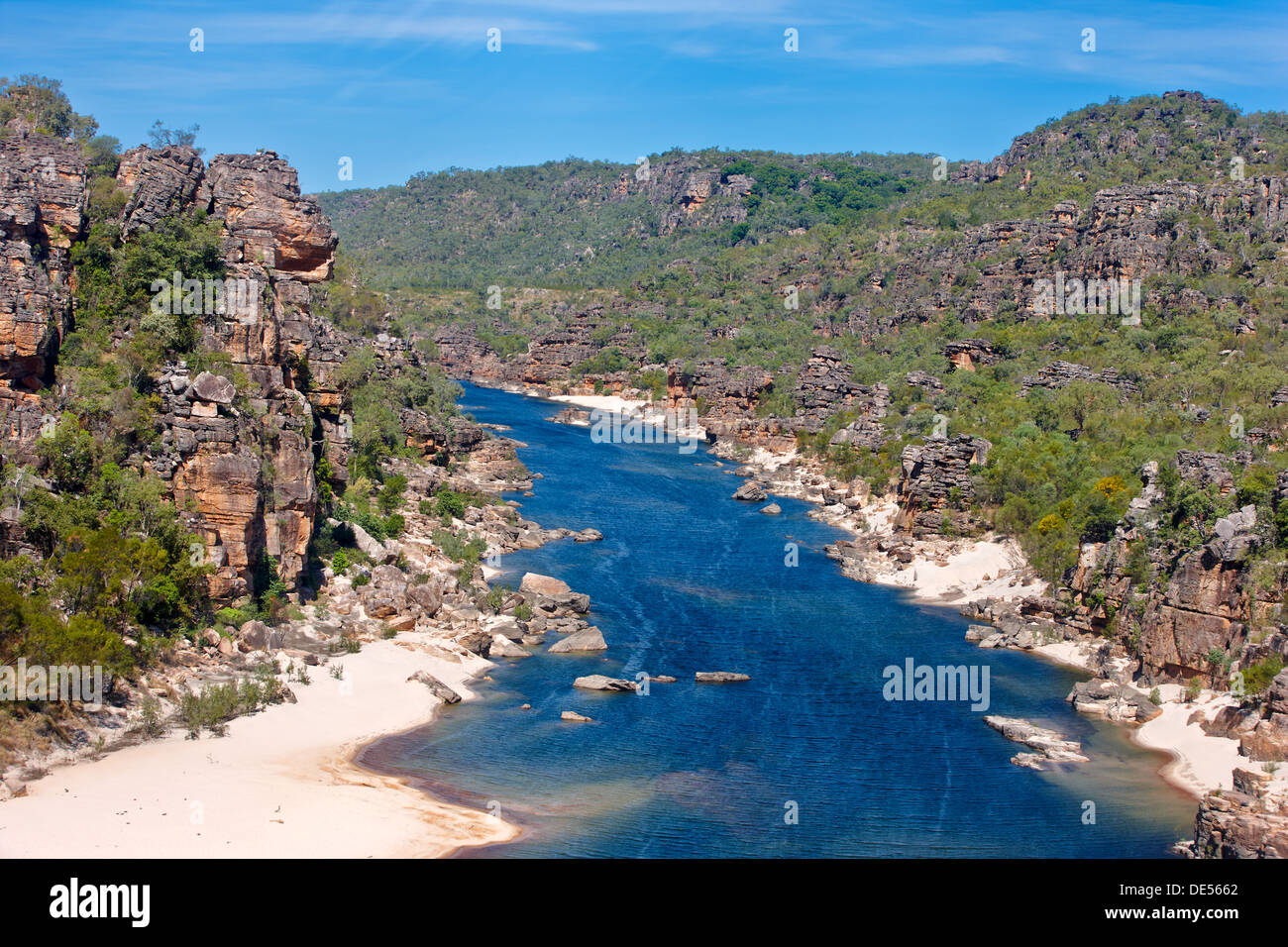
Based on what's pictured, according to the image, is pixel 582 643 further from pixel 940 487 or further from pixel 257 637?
pixel 940 487

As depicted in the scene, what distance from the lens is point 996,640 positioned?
44688mm

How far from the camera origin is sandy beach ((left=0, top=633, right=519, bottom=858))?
21.4 m

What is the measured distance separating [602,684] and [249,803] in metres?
14.7

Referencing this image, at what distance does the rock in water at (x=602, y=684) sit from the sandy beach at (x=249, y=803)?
731cm

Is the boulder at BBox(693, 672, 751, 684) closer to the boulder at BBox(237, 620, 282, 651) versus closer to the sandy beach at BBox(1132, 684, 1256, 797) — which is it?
the sandy beach at BBox(1132, 684, 1256, 797)

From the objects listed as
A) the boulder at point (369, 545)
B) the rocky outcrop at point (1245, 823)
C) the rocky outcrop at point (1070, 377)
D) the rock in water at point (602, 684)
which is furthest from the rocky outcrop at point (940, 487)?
the rocky outcrop at point (1245, 823)

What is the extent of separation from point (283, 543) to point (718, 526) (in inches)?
1389

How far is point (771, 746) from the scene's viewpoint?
3272 centimetres

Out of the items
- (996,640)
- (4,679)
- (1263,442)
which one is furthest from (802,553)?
(4,679)

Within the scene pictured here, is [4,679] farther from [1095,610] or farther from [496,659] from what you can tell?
[1095,610]

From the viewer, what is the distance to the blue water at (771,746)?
87.2 feet

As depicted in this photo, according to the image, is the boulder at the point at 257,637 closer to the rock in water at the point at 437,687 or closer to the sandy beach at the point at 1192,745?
the rock in water at the point at 437,687

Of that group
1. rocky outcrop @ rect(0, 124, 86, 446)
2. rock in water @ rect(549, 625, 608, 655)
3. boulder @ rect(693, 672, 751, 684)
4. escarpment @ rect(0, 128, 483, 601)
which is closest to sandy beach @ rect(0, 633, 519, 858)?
escarpment @ rect(0, 128, 483, 601)

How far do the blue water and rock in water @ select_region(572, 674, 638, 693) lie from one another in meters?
0.50
